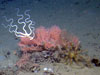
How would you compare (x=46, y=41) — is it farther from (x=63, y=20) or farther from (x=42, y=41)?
(x=63, y=20)

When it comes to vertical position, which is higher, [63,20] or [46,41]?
[63,20]

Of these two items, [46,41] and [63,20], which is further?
[63,20]

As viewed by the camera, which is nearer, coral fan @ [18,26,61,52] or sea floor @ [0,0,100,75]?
coral fan @ [18,26,61,52]

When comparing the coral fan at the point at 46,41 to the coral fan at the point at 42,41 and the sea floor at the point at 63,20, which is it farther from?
the sea floor at the point at 63,20

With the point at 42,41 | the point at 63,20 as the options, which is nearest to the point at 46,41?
the point at 42,41

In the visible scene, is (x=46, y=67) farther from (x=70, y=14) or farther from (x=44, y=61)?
(x=70, y=14)

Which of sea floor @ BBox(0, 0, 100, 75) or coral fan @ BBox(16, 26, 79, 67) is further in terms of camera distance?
sea floor @ BBox(0, 0, 100, 75)

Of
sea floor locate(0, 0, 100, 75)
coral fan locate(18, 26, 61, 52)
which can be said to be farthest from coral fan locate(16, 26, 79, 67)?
sea floor locate(0, 0, 100, 75)

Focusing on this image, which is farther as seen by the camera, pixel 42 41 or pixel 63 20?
pixel 63 20

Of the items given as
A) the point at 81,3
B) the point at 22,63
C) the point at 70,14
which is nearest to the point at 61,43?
the point at 22,63

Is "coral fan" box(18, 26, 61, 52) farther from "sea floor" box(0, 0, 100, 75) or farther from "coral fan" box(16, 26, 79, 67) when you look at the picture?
"sea floor" box(0, 0, 100, 75)
